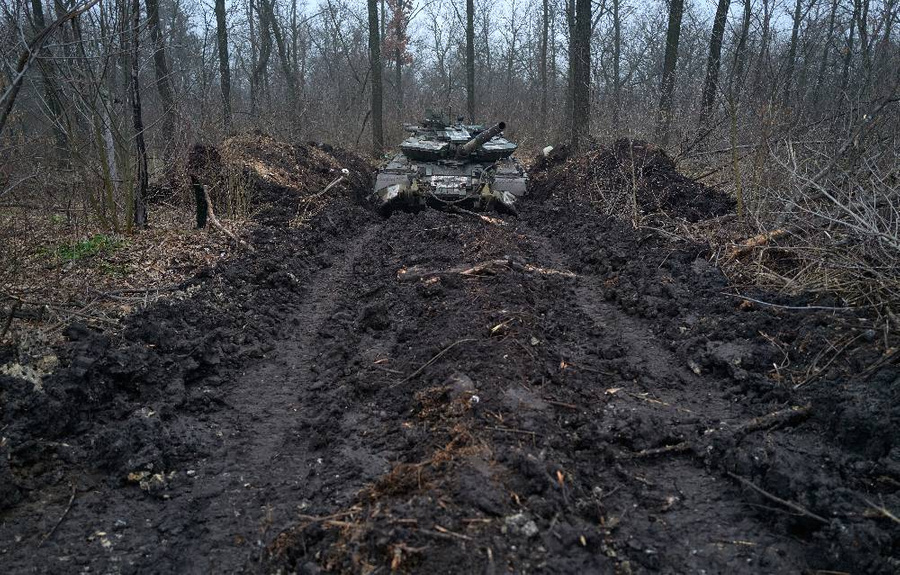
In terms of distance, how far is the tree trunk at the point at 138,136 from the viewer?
28.2 feet

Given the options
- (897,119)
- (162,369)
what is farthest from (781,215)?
(162,369)

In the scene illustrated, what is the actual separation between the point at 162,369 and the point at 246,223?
17.1 feet

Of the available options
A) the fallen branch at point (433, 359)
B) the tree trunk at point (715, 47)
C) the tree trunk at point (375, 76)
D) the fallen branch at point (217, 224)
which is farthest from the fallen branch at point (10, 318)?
the tree trunk at point (375, 76)

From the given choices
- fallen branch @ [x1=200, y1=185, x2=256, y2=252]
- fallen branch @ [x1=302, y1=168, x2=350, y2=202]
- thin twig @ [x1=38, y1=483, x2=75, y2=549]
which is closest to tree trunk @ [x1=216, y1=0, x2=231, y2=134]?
fallen branch @ [x1=302, y1=168, x2=350, y2=202]

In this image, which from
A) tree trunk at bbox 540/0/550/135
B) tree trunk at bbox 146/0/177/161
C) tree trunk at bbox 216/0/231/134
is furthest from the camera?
tree trunk at bbox 540/0/550/135

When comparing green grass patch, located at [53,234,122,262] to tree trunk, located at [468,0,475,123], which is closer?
green grass patch, located at [53,234,122,262]

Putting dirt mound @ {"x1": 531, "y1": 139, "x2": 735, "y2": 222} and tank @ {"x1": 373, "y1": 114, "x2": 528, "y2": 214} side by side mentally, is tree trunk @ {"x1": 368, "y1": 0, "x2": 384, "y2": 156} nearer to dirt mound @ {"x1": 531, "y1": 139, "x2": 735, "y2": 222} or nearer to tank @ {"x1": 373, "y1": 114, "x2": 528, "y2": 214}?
tank @ {"x1": 373, "y1": 114, "x2": 528, "y2": 214}

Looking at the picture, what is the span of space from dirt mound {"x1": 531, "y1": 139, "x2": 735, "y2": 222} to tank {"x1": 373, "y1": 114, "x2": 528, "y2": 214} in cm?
123

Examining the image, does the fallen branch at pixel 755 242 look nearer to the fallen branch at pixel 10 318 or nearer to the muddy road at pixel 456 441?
the muddy road at pixel 456 441

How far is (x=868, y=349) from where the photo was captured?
5035 millimetres

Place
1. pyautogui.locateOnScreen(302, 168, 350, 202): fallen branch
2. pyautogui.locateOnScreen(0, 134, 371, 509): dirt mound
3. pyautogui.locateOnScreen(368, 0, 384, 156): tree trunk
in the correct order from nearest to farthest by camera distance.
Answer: pyautogui.locateOnScreen(0, 134, 371, 509): dirt mound
pyautogui.locateOnScreen(302, 168, 350, 202): fallen branch
pyautogui.locateOnScreen(368, 0, 384, 156): tree trunk

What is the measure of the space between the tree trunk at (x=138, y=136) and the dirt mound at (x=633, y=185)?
7351 millimetres

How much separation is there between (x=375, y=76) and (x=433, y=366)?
19.2 meters

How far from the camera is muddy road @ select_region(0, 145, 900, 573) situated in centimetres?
340
